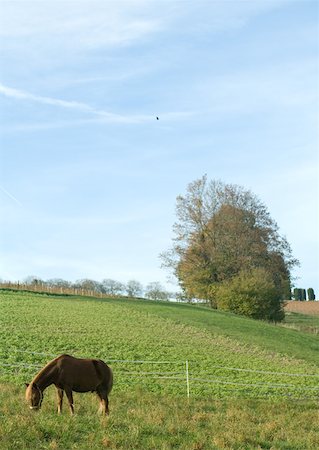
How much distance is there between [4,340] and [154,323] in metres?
14.3

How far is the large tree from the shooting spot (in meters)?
68.0

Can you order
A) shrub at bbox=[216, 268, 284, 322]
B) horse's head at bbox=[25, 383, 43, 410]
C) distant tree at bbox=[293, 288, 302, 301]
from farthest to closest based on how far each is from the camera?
distant tree at bbox=[293, 288, 302, 301]
shrub at bbox=[216, 268, 284, 322]
horse's head at bbox=[25, 383, 43, 410]

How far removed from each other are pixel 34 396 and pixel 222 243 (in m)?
54.7

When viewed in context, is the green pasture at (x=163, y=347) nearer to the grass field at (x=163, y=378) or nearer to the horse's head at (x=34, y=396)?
the grass field at (x=163, y=378)

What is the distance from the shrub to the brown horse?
47122mm

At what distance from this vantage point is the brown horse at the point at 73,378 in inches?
589

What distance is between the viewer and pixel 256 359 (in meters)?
32.9

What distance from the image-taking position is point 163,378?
2472 centimetres

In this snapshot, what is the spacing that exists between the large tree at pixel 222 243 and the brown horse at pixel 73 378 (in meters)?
51.3

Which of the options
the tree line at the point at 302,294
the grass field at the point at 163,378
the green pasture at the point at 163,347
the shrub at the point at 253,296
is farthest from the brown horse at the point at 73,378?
the tree line at the point at 302,294

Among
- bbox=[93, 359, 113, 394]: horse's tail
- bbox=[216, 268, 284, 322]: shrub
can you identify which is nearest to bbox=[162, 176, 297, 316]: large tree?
bbox=[216, 268, 284, 322]: shrub

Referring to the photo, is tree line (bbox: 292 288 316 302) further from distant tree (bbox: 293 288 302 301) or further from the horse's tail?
the horse's tail

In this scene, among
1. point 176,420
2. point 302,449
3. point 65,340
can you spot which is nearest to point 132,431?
point 176,420

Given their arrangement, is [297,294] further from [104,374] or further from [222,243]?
[104,374]
